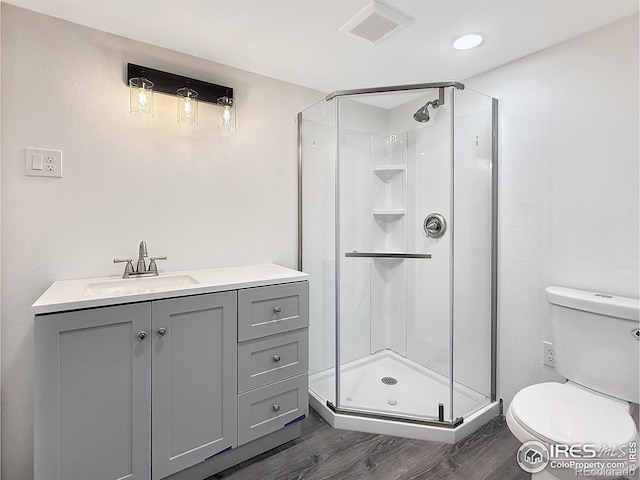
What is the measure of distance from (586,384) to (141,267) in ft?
7.53

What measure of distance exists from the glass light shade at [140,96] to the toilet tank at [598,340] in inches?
93.0

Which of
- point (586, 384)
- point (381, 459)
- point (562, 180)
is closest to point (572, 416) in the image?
point (586, 384)

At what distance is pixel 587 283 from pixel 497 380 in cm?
84

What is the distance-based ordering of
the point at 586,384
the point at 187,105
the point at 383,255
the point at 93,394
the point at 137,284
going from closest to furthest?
the point at 93,394, the point at 586,384, the point at 137,284, the point at 187,105, the point at 383,255

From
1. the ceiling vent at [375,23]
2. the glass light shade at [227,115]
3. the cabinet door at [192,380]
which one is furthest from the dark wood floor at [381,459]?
the ceiling vent at [375,23]

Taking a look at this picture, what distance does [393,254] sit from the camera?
225 cm

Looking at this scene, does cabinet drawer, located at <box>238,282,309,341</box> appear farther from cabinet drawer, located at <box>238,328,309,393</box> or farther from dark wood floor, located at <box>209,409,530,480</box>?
dark wood floor, located at <box>209,409,530,480</box>

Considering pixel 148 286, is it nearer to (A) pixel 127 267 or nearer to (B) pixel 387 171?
(A) pixel 127 267

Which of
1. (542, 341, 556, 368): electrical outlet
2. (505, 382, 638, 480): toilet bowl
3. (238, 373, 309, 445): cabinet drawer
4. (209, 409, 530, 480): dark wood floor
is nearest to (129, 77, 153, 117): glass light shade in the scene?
(238, 373, 309, 445): cabinet drawer

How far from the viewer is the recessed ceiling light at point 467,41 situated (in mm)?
1689

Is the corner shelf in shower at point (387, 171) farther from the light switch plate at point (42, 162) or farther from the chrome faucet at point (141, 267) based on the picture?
the light switch plate at point (42, 162)

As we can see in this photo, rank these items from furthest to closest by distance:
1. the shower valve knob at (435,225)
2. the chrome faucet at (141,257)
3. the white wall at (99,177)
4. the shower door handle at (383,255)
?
the shower door handle at (383,255), the shower valve knob at (435,225), the chrome faucet at (141,257), the white wall at (99,177)

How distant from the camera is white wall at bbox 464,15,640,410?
5.06ft

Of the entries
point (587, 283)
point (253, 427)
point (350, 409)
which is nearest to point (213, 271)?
point (253, 427)
